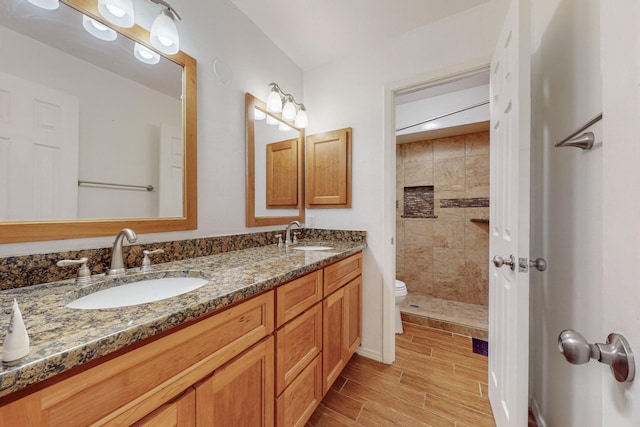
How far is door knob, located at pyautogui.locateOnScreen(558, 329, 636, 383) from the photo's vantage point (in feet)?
1.04

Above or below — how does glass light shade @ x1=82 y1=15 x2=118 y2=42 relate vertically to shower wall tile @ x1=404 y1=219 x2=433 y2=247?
above

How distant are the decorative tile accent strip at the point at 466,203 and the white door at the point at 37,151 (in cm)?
329

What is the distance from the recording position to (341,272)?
1.52 metres

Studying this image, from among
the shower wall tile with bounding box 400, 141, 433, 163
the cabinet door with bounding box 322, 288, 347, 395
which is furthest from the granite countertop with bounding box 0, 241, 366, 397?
the shower wall tile with bounding box 400, 141, 433, 163

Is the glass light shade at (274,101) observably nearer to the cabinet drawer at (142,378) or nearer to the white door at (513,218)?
the white door at (513,218)

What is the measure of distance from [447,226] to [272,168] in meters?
2.35

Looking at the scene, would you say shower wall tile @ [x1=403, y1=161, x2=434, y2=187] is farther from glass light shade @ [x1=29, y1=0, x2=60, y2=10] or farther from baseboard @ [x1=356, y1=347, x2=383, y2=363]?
glass light shade @ [x1=29, y1=0, x2=60, y2=10]

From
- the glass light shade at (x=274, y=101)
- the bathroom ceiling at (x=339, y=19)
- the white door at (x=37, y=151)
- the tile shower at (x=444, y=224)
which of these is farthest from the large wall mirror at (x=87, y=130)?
the tile shower at (x=444, y=224)

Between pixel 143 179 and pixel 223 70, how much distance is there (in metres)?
0.82

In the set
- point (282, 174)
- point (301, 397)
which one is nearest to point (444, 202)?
point (282, 174)

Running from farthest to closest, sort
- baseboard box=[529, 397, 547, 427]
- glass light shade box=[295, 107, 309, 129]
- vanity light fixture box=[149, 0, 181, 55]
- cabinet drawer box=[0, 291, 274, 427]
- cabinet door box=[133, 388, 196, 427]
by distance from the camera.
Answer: glass light shade box=[295, 107, 309, 129], baseboard box=[529, 397, 547, 427], vanity light fixture box=[149, 0, 181, 55], cabinet door box=[133, 388, 196, 427], cabinet drawer box=[0, 291, 274, 427]

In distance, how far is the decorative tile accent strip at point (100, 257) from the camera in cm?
76

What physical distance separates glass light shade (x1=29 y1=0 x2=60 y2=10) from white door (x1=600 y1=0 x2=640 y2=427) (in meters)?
1.55

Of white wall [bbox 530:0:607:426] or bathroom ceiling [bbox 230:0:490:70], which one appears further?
bathroom ceiling [bbox 230:0:490:70]
